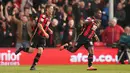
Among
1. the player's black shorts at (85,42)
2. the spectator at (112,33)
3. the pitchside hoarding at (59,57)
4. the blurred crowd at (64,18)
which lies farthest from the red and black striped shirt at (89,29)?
the pitchside hoarding at (59,57)

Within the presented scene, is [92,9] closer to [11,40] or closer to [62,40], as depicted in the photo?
[62,40]

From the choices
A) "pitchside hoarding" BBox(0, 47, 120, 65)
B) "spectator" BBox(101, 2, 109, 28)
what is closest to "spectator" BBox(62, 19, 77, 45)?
"pitchside hoarding" BBox(0, 47, 120, 65)

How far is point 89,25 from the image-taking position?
16469mm

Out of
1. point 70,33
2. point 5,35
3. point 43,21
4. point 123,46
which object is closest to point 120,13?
point 123,46

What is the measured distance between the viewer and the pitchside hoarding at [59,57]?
21.1 meters

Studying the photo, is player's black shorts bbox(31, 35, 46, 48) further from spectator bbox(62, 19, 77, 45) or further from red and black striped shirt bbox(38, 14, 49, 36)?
spectator bbox(62, 19, 77, 45)

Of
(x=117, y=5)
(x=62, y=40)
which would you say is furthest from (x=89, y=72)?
(x=117, y=5)

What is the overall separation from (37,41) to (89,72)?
224cm

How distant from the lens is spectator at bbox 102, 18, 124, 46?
2158cm

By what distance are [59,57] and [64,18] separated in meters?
1.79

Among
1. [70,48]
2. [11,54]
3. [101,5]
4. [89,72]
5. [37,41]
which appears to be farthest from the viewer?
[101,5]

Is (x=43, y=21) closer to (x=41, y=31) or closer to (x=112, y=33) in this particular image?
(x=41, y=31)

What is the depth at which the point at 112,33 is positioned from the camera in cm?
2173

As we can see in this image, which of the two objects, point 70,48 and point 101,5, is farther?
point 101,5
